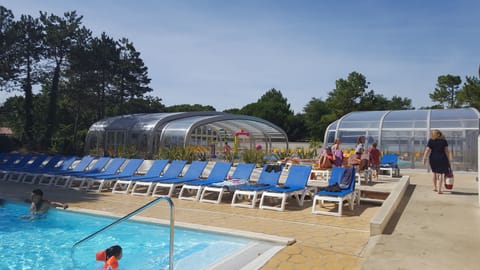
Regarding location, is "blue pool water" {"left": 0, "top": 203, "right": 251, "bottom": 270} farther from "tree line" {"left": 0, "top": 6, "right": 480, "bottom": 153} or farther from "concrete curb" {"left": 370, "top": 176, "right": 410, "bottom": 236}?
"tree line" {"left": 0, "top": 6, "right": 480, "bottom": 153}

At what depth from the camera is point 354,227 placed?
6223mm

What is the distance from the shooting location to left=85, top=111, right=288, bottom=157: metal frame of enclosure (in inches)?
774

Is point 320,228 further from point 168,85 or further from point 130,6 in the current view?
point 168,85

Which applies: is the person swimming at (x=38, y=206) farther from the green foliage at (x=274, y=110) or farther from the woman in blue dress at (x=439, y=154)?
the green foliage at (x=274, y=110)

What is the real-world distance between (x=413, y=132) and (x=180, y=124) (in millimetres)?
11690

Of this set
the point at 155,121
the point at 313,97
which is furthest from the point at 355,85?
the point at 155,121

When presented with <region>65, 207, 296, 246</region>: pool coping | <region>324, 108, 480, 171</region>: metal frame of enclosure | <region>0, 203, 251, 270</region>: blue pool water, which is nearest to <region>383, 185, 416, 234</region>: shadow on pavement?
<region>65, 207, 296, 246</region>: pool coping

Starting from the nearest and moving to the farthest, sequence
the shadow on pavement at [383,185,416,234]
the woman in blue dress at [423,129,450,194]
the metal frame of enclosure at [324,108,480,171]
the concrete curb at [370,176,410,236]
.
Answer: the concrete curb at [370,176,410,236] < the shadow on pavement at [383,185,416,234] < the woman in blue dress at [423,129,450,194] < the metal frame of enclosure at [324,108,480,171]

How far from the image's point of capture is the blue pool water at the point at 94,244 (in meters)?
5.28

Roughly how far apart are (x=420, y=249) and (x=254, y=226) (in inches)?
106

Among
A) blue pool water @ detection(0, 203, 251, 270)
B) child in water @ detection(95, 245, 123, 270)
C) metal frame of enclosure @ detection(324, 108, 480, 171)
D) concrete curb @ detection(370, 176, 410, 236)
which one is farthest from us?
metal frame of enclosure @ detection(324, 108, 480, 171)

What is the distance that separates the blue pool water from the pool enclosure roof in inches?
457

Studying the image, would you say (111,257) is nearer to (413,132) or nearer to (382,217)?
(382,217)

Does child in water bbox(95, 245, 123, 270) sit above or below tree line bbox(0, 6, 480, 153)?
below
